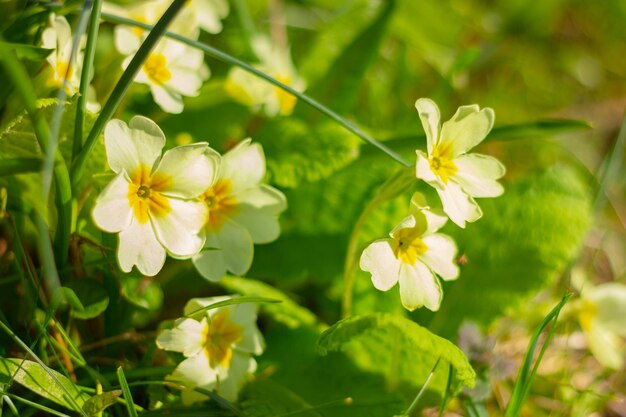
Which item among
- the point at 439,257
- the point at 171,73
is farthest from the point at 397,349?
the point at 171,73

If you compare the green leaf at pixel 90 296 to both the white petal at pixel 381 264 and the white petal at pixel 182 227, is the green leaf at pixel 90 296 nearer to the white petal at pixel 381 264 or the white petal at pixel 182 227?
the white petal at pixel 182 227

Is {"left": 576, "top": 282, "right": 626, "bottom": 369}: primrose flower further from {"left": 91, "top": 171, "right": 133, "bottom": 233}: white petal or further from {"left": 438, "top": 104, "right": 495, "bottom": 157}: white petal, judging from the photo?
{"left": 91, "top": 171, "right": 133, "bottom": 233}: white petal

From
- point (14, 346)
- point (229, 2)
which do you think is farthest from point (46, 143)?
point (229, 2)

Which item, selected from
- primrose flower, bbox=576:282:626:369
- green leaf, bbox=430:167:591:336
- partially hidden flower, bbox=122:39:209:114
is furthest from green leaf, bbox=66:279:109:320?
primrose flower, bbox=576:282:626:369

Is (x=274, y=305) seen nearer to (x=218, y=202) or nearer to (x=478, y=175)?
(x=218, y=202)

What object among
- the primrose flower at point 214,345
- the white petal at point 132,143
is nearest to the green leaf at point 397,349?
the primrose flower at point 214,345

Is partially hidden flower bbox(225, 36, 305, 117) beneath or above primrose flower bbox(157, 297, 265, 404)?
above
